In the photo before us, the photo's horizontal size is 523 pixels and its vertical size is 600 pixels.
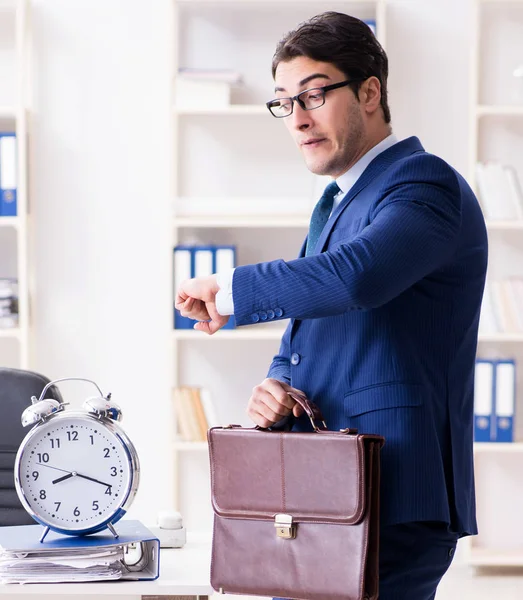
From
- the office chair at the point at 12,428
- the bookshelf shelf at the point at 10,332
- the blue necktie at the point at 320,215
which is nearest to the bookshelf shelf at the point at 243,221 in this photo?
the bookshelf shelf at the point at 10,332

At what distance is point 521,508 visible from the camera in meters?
3.97

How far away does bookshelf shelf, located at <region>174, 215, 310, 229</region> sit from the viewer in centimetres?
366

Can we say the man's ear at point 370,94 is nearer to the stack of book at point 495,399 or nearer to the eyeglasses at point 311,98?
the eyeglasses at point 311,98

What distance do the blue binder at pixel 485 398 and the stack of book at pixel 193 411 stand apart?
3.50 ft

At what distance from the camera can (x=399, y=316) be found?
1.33 meters

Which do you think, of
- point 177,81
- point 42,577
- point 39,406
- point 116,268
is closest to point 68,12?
point 177,81

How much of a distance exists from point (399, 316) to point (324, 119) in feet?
1.16

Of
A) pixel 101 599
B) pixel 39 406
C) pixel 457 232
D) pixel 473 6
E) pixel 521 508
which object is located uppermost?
pixel 473 6

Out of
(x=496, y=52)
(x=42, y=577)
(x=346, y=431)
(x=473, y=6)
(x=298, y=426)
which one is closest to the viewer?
(x=346, y=431)

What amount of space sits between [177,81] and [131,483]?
7.79 ft

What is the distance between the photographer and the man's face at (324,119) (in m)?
1.44

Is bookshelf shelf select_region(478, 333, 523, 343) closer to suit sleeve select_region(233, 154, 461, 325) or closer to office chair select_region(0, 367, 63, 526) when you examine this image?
office chair select_region(0, 367, 63, 526)

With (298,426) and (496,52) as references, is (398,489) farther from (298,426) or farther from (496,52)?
(496,52)

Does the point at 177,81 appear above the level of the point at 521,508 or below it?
above
